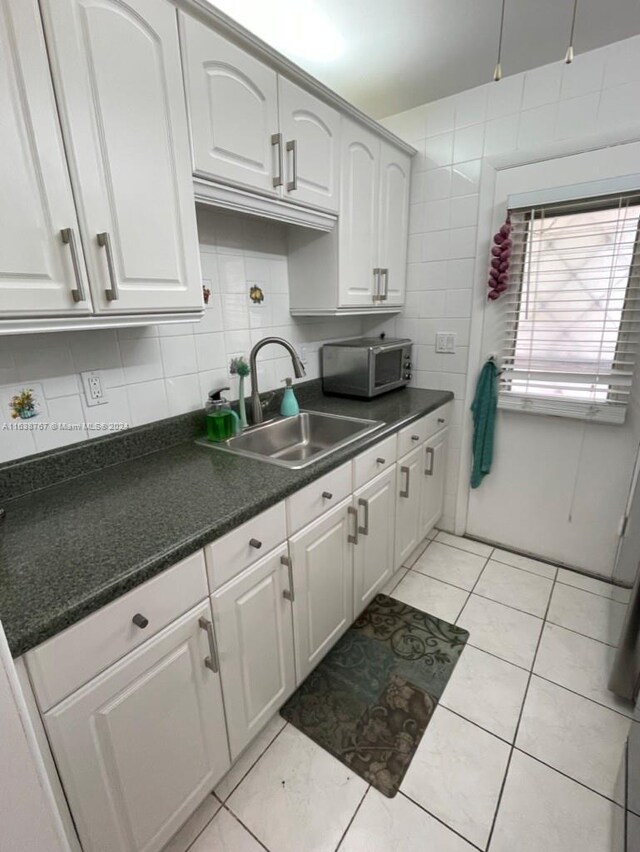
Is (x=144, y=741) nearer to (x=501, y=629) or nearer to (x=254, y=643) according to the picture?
(x=254, y=643)

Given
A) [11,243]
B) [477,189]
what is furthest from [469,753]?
[477,189]

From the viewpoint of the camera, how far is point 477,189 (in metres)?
1.99

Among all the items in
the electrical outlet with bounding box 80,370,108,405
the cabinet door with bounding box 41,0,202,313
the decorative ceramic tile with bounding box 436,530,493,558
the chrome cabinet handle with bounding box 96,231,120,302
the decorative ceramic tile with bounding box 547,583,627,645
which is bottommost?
the decorative ceramic tile with bounding box 547,583,627,645

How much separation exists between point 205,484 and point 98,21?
1.12 meters

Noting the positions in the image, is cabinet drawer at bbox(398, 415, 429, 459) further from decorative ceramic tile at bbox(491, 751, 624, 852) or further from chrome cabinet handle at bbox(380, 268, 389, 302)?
decorative ceramic tile at bbox(491, 751, 624, 852)

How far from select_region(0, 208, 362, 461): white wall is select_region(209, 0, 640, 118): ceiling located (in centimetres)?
63

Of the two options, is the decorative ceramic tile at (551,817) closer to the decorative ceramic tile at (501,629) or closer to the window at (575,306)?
the decorative ceramic tile at (501,629)

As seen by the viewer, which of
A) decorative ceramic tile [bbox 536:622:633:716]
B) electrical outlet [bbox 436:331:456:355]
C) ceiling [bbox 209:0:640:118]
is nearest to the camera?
ceiling [bbox 209:0:640:118]

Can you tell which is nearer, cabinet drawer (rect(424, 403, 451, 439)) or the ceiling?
the ceiling

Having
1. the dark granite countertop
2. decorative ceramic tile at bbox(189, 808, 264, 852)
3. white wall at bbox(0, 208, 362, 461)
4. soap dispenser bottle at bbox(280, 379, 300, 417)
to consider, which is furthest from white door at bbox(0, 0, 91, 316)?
decorative ceramic tile at bbox(189, 808, 264, 852)

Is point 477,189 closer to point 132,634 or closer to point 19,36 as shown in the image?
point 19,36

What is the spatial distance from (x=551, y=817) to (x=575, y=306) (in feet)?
6.09

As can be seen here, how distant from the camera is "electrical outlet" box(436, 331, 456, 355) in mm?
2211

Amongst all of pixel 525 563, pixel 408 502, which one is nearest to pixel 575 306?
pixel 408 502
